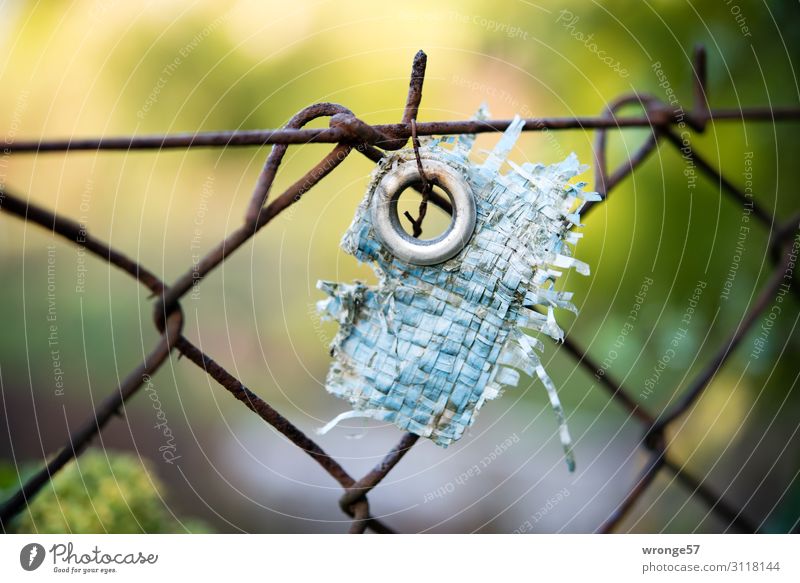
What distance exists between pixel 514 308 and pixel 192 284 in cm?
22

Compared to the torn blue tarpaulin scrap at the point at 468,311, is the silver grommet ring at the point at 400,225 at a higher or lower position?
higher

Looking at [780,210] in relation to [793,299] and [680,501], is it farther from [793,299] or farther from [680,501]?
[680,501]

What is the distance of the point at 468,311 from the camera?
45cm

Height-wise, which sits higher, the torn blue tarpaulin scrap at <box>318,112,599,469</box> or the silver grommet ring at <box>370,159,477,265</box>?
the silver grommet ring at <box>370,159,477,265</box>

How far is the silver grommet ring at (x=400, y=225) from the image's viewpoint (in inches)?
16.7

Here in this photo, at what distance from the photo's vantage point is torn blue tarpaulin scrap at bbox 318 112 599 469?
0.44 m

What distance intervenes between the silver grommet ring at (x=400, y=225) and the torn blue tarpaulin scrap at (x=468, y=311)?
0.04 ft

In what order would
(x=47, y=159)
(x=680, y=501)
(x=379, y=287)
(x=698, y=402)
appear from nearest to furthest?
1. (x=379, y=287)
2. (x=47, y=159)
3. (x=698, y=402)
4. (x=680, y=501)

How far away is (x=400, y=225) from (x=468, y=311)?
7 centimetres

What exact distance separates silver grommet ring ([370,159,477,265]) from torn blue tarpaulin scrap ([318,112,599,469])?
0.01 m

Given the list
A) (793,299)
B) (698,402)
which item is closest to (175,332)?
(793,299)

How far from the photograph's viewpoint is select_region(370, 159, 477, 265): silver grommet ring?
1.39 ft
